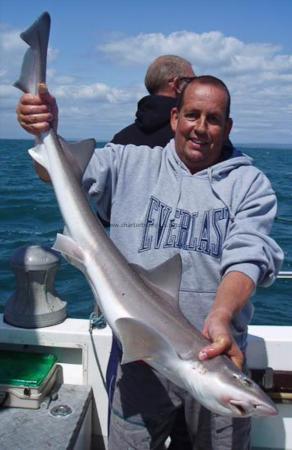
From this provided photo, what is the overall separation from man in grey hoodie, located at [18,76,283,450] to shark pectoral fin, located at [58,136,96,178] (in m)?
0.11

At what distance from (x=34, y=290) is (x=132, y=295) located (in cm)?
171

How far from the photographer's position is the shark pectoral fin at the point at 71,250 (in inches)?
99.0

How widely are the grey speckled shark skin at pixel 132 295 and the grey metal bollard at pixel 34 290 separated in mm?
1211

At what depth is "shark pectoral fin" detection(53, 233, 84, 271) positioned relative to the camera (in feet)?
8.25

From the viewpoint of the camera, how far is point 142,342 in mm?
2107

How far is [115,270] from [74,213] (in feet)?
1.23

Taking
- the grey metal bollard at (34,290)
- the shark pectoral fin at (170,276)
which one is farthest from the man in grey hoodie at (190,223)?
the grey metal bollard at (34,290)

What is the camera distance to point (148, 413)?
2.68 metres

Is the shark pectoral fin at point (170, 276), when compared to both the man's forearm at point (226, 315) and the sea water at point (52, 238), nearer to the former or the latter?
the man's forearm at point (226, 315)

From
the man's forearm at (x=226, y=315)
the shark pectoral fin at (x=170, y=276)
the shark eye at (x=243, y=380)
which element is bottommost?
the shark eye at (x=243, y=380)

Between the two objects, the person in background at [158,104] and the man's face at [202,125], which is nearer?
the man's face at [202,125]

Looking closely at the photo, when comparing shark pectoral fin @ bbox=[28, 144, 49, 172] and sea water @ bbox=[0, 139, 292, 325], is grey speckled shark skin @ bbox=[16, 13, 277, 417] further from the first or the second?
sea water @ bbox=[0, 139, 292, 325]

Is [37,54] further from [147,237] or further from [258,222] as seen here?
[258,222]

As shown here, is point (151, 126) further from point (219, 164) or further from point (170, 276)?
point (170, 276)
